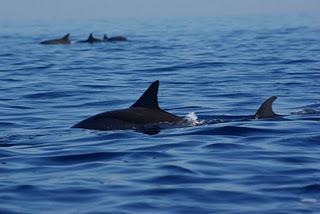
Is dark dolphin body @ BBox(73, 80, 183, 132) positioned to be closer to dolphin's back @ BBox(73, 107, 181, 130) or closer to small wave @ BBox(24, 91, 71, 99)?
dolphin's back @ BBox(73, 107, 181, 130)

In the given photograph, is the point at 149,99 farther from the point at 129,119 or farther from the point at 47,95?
the point at 47,95

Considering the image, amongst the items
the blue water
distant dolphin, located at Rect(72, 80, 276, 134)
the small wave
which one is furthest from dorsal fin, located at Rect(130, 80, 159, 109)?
the small wave

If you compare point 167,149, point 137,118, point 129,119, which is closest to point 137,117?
point 137,118

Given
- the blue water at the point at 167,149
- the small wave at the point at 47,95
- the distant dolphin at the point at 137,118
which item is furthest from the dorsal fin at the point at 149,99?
the small wave at the point at 47,95

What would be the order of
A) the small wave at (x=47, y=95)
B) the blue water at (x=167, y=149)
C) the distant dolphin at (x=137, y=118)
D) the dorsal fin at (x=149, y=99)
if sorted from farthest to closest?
1. the small wave at (x=47, y=95)
2. the distant dolphin at (x=137, y=118)
3. the dorsal fin at (x=149, y=99)
4. the blue water at (x=167, y=149)

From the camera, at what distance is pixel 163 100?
19953mm

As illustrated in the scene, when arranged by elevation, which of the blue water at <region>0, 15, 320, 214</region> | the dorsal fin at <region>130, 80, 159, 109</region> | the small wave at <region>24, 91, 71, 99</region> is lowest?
the small wave at <region>24, 91, 71, 99</region>

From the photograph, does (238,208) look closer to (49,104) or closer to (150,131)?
(150,131)

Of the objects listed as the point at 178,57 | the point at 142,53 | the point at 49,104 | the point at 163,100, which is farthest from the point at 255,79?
the point at 142,53

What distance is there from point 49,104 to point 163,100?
2.50 meters

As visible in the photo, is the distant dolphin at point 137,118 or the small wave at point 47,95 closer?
the distant dolphin at point 137,118

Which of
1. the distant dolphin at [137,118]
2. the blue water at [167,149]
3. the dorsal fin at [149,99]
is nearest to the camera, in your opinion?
the blue water at [167,149]

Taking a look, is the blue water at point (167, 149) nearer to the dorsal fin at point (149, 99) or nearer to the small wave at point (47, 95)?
the small wave at point (47, 95)

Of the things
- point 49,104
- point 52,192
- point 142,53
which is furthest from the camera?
point 142,53
